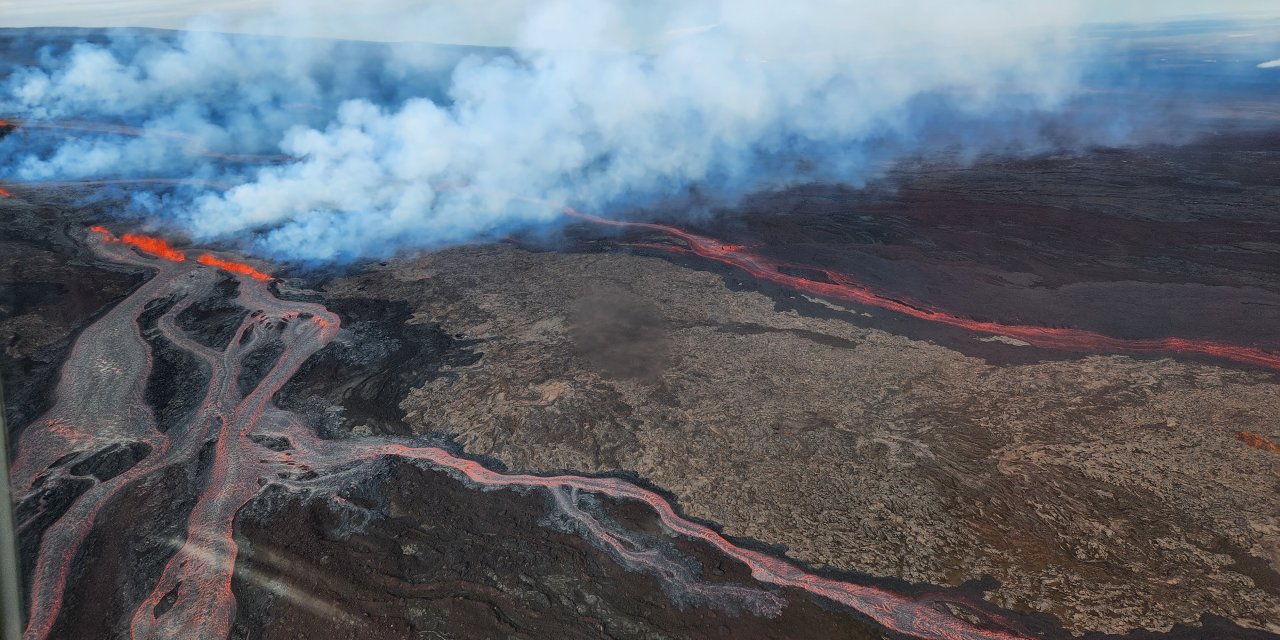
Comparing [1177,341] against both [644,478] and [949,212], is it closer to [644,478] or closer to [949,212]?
[949,212]

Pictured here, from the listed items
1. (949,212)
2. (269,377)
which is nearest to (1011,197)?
(949,212)

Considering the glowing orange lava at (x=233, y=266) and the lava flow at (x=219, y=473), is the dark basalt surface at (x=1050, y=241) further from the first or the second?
the glowing orange lava at (x=233, y=266)

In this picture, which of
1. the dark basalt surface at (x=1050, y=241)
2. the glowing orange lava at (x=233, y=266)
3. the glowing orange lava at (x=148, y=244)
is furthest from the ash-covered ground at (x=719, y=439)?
the glowing orange lava at (x=148, y=244)

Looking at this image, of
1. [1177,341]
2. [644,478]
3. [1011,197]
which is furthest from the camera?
[1011,197]

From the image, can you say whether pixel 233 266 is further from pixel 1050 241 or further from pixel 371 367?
pixel 1050 241

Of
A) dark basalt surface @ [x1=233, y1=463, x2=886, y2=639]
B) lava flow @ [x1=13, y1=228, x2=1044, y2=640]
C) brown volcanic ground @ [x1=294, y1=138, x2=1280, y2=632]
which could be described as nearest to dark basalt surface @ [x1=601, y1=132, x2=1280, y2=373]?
brown volcanic ground @ [x1=294, y1=138, x2=1280, y2=632]

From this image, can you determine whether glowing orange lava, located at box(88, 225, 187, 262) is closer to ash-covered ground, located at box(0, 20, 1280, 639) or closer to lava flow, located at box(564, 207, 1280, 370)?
ash-covered ground, located at box(0, 20, 1280, 639)
